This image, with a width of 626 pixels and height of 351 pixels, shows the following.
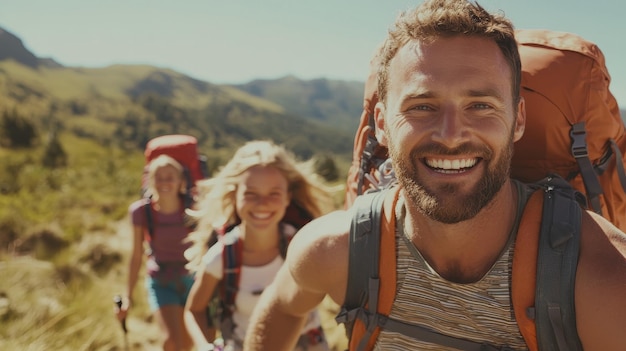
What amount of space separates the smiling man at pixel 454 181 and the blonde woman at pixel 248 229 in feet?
4.96

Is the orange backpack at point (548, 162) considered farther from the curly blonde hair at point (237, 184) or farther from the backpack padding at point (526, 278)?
the curly blonde hair at point (237, 184)

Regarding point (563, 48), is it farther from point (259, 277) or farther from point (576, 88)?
point (259, 277)

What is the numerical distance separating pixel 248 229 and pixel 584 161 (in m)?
2.20

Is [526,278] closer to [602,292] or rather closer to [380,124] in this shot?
[602,292]

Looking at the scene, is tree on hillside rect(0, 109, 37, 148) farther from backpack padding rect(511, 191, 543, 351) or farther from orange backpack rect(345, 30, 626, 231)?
backpack padding rect(511, 191, 543, 351)

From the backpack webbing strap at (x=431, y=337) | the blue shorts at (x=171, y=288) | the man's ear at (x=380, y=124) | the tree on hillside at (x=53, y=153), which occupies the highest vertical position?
the man's ear at (x=380, y=124)

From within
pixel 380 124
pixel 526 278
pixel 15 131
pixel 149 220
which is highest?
pixel 380 124

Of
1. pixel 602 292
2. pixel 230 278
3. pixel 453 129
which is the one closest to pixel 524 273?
pixel 602 292

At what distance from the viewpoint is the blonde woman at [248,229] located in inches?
124

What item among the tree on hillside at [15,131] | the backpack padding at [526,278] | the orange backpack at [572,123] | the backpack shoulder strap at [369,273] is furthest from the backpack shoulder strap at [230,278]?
the tree on hillside at [15,131]

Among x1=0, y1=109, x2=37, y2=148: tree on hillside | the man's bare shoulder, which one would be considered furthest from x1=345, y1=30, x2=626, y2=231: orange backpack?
x1=0, y1=109, x2=37, y2=148: tree on hillside

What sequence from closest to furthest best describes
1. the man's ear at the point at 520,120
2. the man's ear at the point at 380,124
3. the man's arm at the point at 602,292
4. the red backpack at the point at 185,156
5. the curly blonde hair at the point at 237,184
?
the man's arm at the point at 602,292 < the man's ear at the point at 520,120 < the man's ear at the point at 380,124 < the curly blonde hair at the point at 237,184 < the red backpack at the point at 185,156

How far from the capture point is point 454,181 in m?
1.63

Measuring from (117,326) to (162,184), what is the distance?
2246 millimetres
